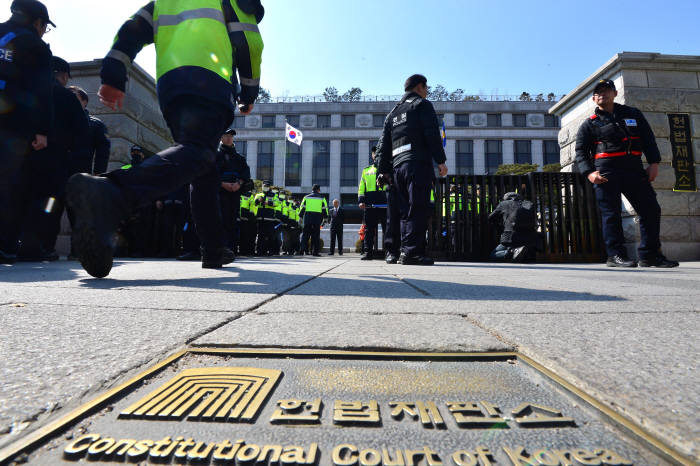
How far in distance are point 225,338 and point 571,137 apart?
787 centimetres

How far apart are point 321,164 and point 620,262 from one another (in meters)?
39.4

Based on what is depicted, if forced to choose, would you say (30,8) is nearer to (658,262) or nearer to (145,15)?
(145,15)

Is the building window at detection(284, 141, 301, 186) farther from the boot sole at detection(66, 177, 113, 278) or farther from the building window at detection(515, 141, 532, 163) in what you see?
the boot sole at detection(66, 177, 113, 278)

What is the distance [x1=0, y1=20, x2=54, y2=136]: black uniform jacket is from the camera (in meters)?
3.30

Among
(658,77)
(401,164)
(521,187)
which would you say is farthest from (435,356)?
(658,77)

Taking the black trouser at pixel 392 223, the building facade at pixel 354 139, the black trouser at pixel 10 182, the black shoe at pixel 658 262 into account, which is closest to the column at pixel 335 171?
the building facade at pixel 354 139

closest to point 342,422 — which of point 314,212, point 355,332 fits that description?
point 355,332

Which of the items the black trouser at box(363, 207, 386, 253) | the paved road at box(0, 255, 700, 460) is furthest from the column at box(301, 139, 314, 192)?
the paved road at box(0, 255, 700, 460)

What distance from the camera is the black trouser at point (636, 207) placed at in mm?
4191

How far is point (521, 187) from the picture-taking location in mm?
6215

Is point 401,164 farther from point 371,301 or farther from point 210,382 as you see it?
point 210,382

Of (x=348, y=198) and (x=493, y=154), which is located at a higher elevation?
(x=493, y=154)

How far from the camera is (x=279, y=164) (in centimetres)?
4266

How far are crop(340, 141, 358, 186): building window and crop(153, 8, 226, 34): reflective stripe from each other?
130ft
